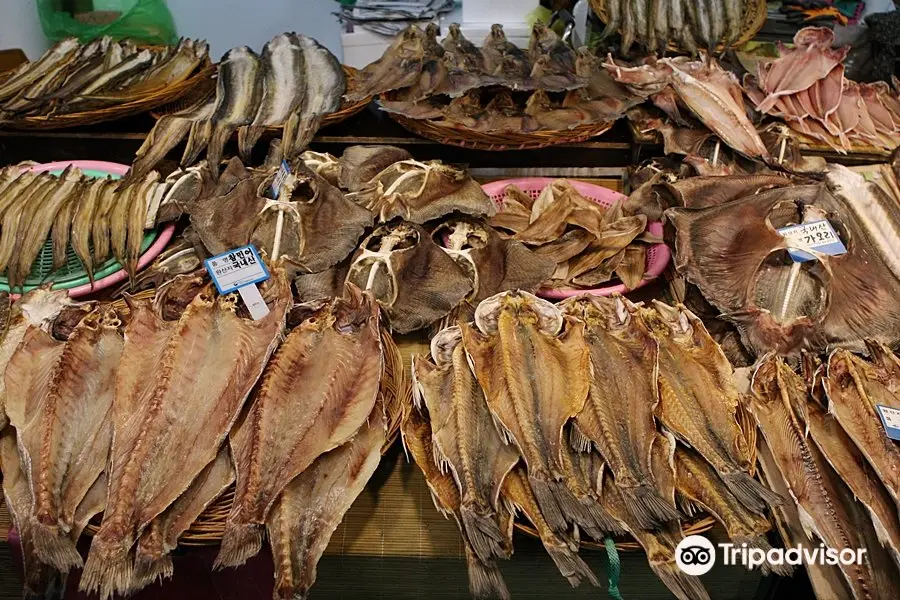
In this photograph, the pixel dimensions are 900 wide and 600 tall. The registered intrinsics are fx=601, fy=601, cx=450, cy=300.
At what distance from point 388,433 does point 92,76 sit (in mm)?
2241

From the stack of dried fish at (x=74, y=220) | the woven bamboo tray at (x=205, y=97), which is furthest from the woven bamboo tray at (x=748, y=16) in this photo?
the stack of dried fish at (x=74, y=220)

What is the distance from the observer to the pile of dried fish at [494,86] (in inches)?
102

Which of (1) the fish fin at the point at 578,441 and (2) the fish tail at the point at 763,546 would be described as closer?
(2) the fish tail at the point at 763,546

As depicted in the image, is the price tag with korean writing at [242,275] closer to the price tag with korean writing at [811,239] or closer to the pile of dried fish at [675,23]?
the price tag with korean writing at [811,239]

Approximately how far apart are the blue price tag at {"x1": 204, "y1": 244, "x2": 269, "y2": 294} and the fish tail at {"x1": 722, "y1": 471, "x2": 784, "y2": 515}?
138cm

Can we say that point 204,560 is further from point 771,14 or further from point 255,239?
point 771,14

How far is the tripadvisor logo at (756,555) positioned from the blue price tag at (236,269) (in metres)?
1.35

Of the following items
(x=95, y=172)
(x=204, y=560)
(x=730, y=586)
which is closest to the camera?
(x=204, y=560)

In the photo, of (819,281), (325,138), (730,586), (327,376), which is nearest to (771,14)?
(819,281)

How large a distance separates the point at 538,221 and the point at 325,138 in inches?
43.5

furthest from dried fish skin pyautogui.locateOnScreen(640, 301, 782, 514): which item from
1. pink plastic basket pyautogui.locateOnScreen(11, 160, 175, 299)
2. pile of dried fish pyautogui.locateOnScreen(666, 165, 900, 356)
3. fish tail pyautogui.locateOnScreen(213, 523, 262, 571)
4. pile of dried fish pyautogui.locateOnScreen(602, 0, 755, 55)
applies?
pile of dried fish pyautogui.locateOnScreen(602, 0, 755, 55)

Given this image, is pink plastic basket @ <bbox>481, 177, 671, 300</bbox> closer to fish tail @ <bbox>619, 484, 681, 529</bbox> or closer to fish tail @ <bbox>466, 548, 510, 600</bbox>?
fish tail @ <bbox>619, 484, 681, 529</bbox>

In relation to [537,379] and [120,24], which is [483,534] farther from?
[120,24]

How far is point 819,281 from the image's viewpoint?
1963mm
